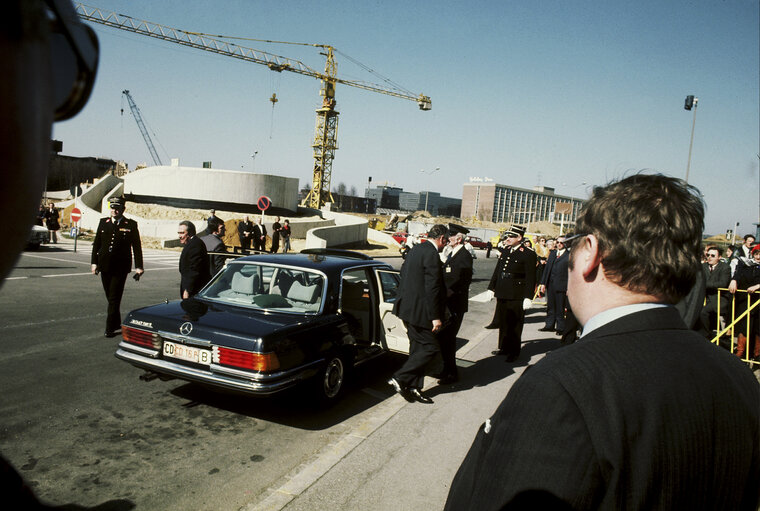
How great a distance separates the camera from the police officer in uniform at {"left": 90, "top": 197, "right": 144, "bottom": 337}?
7.08m

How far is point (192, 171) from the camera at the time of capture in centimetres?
3372

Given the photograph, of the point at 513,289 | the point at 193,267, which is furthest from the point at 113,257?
the point at 513,289

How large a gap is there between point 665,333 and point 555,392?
0.36 m

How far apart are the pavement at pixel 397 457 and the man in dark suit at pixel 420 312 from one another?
0.23 meters

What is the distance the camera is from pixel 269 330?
4.36 m

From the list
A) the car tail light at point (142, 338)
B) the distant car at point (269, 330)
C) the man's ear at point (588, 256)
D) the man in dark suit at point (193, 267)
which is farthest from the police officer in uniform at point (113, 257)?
the man's ear at point (588, 256)

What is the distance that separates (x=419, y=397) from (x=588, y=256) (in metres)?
4.29

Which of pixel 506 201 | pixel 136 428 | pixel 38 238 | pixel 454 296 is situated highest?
pixel 506 201

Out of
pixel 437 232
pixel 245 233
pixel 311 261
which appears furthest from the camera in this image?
pixel 245 233

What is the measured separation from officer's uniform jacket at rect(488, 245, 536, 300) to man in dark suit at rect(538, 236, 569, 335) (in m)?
1.18

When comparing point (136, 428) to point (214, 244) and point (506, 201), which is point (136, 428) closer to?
point (214, 244)

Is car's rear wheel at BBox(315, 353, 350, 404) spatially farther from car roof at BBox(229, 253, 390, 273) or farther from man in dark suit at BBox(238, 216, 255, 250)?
man in dark suit at BBox(238, 216, 255, 250)

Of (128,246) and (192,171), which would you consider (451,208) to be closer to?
(192,171)

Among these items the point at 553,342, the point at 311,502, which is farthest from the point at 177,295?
the point at 311,502
